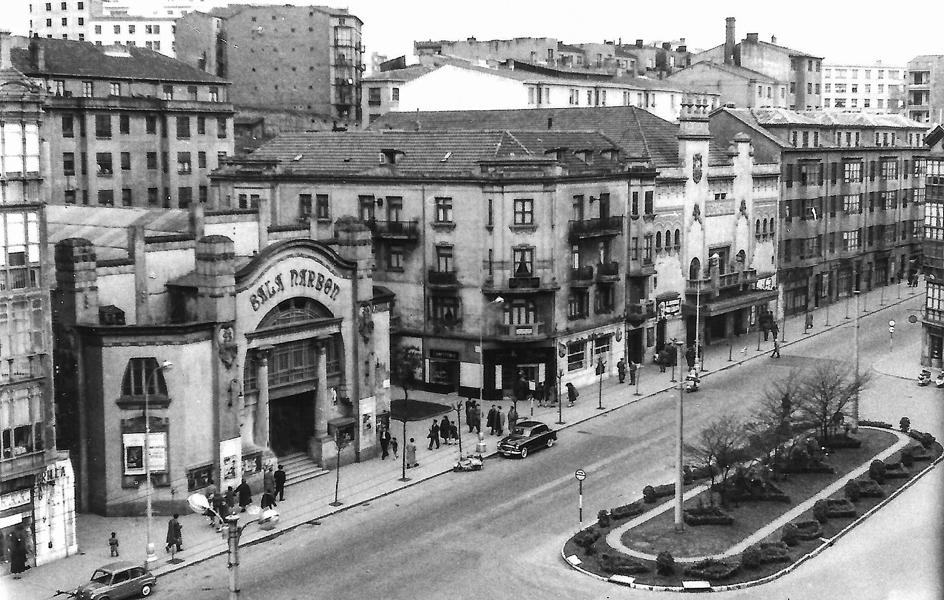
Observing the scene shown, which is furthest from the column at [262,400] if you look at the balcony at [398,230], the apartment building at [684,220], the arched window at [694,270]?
the arched window at [694,270]

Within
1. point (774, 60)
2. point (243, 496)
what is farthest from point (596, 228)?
point (774, 60)

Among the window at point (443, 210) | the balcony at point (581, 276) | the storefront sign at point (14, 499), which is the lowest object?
the storefront sign at point (14, 499)

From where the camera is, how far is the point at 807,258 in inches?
4023

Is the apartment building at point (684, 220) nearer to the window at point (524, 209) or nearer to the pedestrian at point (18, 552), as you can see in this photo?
the window at point (524, 209)

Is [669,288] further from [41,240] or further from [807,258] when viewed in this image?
[41,240]

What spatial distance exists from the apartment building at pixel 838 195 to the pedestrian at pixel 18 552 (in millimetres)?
67823

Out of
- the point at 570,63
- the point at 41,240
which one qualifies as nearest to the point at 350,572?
the point at 41,240

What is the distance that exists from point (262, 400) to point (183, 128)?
147ft

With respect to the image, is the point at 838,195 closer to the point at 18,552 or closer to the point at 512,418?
the point at 512,418

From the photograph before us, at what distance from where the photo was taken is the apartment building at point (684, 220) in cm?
8019

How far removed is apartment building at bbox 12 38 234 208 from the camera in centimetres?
8638

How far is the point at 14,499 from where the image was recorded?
1709 inches

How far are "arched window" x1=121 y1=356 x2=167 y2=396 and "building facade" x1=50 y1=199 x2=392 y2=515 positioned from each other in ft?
0.17

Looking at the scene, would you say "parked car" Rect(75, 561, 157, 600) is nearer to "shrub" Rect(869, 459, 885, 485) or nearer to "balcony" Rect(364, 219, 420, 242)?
"shrub" Rect(869, 459, 885, 485)
